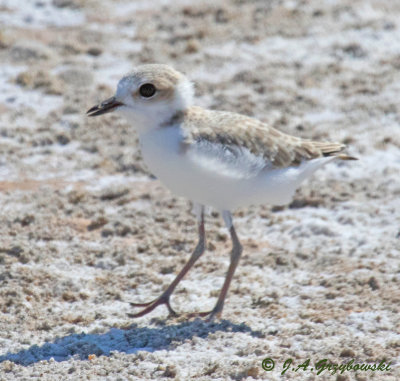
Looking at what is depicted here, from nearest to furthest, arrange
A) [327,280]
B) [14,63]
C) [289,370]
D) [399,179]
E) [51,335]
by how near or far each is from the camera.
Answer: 1. [289,370]
2. [51,335]
3. [327,280]
4. [399,179]
5. [14,63]

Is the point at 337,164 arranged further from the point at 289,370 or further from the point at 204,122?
the point at 289,370

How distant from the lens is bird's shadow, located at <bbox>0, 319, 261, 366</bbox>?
4.79 meters

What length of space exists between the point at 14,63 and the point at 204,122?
482 cm

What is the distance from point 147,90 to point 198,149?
1.65 feet

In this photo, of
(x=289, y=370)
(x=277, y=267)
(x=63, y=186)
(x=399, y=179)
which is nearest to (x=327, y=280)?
(x=277, y=267)

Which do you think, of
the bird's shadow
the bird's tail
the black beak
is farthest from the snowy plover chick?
the bird's tail

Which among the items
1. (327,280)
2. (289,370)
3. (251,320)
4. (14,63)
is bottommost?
(289,370)

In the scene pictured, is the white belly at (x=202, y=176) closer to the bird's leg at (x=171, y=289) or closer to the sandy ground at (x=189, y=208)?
the bird's leg at (x=171, y=289)

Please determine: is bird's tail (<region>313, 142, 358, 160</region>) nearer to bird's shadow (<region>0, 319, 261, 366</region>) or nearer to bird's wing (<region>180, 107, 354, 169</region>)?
bird's wing (<region>180, 107, 354, 169</region>)

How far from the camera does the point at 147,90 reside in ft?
16.6

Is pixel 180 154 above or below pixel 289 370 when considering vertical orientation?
above

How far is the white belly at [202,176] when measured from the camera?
16.1 feet

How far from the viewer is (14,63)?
936cm

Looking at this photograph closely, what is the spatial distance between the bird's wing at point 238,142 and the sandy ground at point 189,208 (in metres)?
0.94
